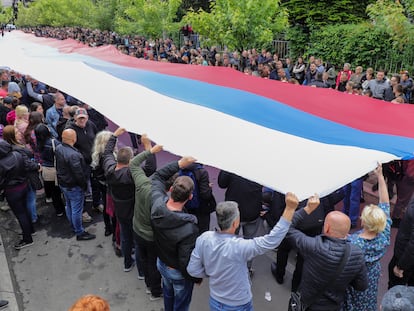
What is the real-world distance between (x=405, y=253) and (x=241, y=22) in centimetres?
989

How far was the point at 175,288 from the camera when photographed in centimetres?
352

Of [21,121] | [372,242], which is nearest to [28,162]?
[21,121]

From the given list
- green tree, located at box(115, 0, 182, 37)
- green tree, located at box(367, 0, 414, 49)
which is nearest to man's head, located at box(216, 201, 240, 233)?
green tree, located at box(367, 0, 414, 49)

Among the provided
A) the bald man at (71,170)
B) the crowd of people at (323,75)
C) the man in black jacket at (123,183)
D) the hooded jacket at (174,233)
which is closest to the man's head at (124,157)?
the man in black jacket at (123,183)

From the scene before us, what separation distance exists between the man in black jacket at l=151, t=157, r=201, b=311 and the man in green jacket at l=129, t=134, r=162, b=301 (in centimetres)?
18

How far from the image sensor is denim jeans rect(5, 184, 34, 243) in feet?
16.3

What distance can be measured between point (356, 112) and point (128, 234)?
124 inches

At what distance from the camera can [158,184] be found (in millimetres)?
3617

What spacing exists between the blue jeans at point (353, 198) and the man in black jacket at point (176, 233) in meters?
3.02

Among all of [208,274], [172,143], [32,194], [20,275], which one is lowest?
[20,275]

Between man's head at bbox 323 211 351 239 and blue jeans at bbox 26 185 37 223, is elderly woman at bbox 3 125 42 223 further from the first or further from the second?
man's head at bbox 323 211 351 239

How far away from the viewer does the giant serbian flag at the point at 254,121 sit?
2863mm

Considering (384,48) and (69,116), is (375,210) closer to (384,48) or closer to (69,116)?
(69,116)

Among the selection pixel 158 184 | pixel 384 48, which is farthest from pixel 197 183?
pixel 384 48
